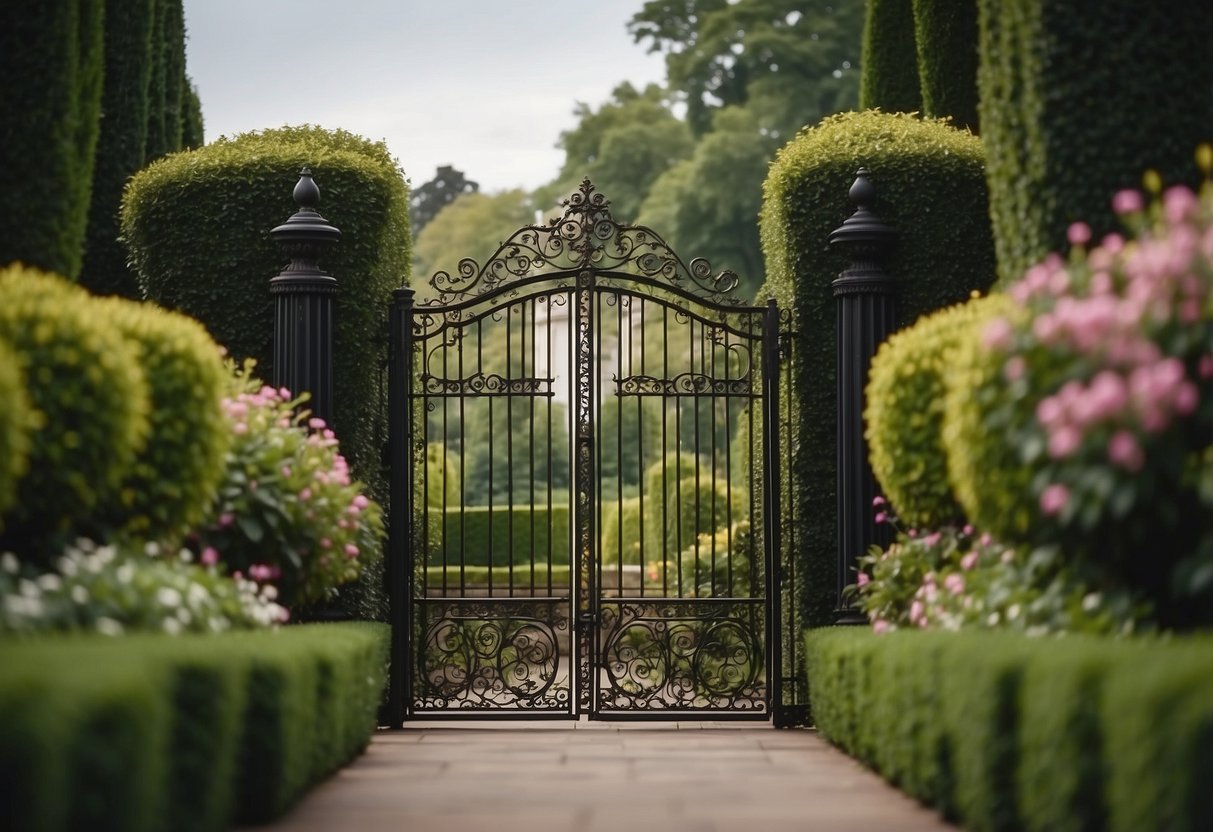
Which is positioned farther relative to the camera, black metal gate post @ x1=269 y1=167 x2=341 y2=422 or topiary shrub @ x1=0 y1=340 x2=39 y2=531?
black metal gate post @ x1=269 y1=167 x2=341 y2=422

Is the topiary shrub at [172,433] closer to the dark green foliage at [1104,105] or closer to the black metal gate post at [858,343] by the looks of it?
the dark green foliage at [1104,105]

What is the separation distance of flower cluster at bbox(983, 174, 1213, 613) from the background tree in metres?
48.5

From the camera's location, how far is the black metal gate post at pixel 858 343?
8352mm

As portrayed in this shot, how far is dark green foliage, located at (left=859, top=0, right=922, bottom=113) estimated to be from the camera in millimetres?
11539

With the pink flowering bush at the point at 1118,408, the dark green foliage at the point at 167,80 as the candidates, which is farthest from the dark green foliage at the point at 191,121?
the pink flowering bush at the point at 1118,408

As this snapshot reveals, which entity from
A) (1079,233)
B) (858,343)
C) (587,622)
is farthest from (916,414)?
(587,622)

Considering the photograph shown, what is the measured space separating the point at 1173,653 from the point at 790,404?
5315 mm

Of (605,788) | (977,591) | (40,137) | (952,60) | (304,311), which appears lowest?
(605,788)

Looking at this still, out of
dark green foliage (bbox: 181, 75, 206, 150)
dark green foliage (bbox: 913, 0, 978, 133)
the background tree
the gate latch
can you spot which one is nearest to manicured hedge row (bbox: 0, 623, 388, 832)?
the gate latch

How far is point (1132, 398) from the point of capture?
4395mm

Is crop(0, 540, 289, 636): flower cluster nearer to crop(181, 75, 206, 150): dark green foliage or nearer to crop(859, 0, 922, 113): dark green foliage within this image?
crop(181, 75, 206, 150): dark green foliage

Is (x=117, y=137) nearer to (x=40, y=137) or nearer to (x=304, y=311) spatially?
(x=304, y=311)

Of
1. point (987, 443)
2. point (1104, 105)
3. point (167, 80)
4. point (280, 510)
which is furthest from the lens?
point (167, 80)

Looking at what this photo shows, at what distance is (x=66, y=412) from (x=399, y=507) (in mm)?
3905
